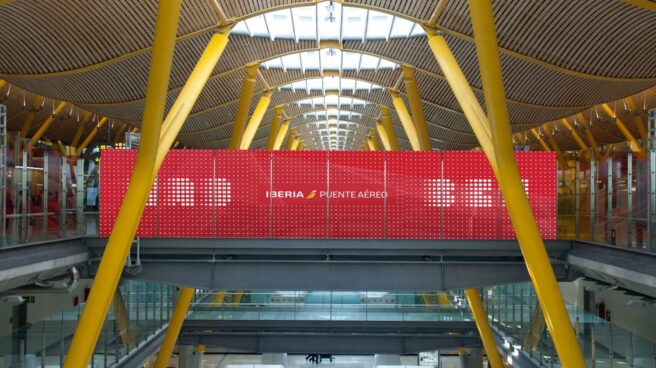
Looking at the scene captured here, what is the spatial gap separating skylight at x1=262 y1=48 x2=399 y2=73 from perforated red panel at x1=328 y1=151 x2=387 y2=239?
22.7m

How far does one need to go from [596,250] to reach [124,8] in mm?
17749

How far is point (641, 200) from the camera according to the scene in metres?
15.3

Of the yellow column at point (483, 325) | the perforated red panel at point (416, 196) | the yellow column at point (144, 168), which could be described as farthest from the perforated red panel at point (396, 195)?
the yellow column at point (483, 325)

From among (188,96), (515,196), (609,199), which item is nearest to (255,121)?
(188,96)

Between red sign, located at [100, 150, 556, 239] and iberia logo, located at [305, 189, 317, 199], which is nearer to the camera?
red sign, located at [100, 150, 556, 239]

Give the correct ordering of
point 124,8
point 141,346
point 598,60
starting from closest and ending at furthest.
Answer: point 141,346, point 124,8, point 598,60

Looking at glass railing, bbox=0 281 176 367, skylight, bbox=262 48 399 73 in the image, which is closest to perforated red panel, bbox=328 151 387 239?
glass railing, bbox=0 281 176 367

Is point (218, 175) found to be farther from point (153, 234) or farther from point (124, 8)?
point (124, 8)

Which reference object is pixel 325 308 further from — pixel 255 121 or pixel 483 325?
pixel 255 121

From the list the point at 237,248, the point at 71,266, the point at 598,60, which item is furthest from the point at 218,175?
the point at 598,60

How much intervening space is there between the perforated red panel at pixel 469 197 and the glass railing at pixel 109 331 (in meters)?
9.61

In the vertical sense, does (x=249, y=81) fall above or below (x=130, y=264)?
above

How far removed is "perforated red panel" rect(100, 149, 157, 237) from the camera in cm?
1972

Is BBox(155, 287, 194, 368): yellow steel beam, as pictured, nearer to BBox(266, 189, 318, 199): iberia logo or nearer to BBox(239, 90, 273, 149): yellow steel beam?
BBox(266, 189, 318, 199): iberia logo
